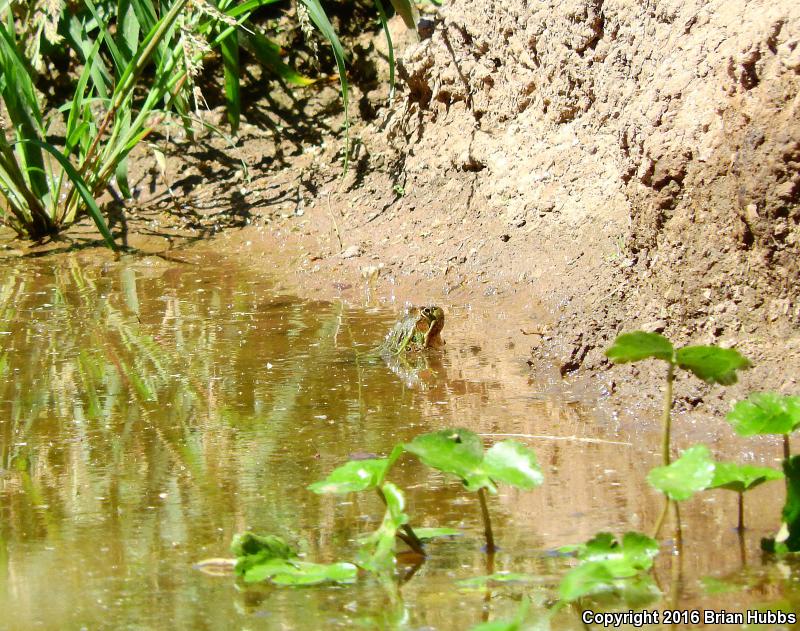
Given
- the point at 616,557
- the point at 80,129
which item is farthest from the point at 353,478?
the point at 80,129

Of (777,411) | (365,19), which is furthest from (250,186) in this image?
(777,411)

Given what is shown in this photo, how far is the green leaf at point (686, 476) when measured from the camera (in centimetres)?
188

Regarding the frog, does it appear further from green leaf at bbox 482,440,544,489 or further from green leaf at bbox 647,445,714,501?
green leaf at bbox 647,445,714,501

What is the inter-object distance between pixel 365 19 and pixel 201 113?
128 cm

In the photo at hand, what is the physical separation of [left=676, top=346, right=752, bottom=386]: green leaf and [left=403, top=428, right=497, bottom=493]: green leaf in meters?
0.45

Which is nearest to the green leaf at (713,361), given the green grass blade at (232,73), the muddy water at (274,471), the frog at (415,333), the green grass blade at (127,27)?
the muddy water at (274,471)

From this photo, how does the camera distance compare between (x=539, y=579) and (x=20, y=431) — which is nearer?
(x=539, y=579)

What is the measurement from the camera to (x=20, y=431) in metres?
3.10

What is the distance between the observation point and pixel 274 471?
2658mm

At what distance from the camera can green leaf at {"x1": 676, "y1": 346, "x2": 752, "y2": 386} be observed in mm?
2082

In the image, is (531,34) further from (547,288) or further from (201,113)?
(201,113)

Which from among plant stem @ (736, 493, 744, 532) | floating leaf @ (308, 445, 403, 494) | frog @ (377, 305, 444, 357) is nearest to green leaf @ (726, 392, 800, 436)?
plant stem @ (736, 493, 744, 532)

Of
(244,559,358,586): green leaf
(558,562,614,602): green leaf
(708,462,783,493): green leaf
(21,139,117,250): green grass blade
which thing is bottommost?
(244,559,358,586): green leaf

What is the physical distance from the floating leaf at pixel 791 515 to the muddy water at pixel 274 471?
6cm
